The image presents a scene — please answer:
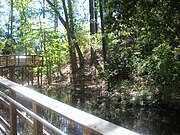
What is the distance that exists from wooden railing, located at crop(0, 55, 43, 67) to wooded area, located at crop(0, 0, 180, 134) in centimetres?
167

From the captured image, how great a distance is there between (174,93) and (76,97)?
663 cm

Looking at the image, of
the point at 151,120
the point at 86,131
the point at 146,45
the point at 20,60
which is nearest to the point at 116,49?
the point at 146,45

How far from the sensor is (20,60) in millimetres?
20406

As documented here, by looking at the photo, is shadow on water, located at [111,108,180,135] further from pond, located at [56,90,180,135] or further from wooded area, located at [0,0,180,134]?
wooded area, located at [0,0,180,134]

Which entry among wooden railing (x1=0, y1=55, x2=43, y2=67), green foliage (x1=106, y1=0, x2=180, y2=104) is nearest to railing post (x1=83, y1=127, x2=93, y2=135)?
green foliage (x1=106, y1=0, x2=180, y2=104)

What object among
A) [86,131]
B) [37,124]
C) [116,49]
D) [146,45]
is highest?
[146,45]

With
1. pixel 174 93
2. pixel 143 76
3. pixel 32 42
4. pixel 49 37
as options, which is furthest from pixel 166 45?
pixel 32 42

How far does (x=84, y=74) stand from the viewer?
62.3 feet

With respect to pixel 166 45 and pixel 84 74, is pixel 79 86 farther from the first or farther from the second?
pixel 166 45

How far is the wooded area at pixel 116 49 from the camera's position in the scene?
5.74m

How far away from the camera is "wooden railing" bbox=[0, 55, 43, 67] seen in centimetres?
1931

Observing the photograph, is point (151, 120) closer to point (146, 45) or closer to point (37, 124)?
point (146, 45)

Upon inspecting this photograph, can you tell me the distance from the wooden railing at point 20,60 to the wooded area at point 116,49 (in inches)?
65.8

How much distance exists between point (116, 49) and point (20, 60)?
7.62 meters
